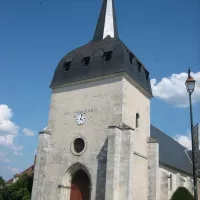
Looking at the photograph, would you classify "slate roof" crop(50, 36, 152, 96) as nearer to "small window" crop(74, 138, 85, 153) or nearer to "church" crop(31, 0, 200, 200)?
"church" crop(31, 0, 200, 200)

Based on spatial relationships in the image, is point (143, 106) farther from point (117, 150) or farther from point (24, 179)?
point (24, 179)

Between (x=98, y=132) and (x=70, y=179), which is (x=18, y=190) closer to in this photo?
(x=70, y=179)

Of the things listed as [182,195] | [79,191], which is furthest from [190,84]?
[182,195]

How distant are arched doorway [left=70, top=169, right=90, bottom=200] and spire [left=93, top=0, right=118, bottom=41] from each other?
983 cm

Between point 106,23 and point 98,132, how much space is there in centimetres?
883

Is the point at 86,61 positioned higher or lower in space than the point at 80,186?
higher

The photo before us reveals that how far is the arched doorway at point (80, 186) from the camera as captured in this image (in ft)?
53.5

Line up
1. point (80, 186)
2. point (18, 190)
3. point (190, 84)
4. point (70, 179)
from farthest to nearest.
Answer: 1. point (18, 190)
2. point (70, 179)
3. point (80, 186)
4. point (190, 84)

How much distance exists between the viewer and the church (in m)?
15.1

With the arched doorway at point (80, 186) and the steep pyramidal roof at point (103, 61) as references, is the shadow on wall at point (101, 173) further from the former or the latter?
the steep pyramidal roof at point (103, 61)

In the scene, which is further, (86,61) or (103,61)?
(86,61)

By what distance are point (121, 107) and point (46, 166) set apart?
6.29m

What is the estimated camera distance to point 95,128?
16.5 metres

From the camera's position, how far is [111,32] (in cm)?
2027
